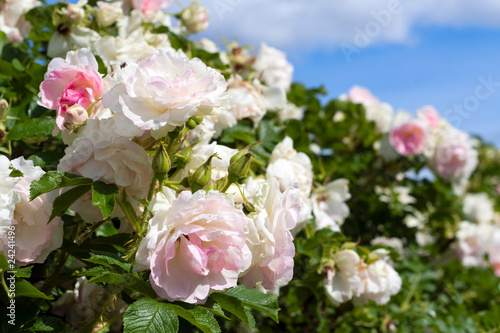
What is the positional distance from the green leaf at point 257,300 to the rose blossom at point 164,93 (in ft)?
1.06

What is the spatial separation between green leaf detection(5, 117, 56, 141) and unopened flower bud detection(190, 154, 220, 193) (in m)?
0.43

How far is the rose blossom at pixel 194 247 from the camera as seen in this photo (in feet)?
2.78

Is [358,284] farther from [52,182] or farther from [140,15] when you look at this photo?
[140,15]

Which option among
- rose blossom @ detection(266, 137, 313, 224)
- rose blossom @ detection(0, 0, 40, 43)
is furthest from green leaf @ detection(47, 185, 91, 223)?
rose blossom @ detection(0, 0, 40, 43)

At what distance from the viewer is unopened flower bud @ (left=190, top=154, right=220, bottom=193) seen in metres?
0.93

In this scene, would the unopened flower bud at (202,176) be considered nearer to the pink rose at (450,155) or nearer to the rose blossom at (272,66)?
the rose blossom at (272,66)

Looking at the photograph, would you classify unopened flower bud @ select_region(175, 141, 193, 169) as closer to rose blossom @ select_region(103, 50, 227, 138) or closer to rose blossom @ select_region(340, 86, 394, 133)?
rose blossom @ select_region(103, 50, 227, 138)

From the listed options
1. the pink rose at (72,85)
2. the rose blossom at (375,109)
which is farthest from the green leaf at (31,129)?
the rose blossom at (375,109)

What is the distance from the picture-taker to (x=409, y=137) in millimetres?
2635

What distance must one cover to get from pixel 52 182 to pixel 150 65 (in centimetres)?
27

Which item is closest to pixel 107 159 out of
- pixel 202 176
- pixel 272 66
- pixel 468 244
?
pixel 202 176

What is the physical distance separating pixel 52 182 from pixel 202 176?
26 centimetres

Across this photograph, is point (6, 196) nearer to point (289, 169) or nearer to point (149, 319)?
point (149, 319)

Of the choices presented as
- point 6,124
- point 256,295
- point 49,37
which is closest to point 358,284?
point 256,295
